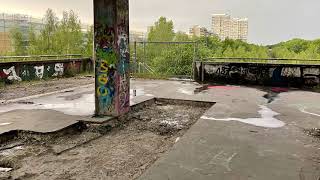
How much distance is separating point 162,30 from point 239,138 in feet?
175

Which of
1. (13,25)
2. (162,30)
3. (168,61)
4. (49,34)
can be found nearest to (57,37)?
(49,34)

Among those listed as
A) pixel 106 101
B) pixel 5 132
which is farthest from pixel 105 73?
pixel 5 132

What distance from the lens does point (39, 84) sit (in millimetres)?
13641

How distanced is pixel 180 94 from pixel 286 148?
6.00 metres

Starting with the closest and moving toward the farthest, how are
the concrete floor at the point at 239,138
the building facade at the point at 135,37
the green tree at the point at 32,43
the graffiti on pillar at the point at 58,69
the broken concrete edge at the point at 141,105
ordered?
the concrete floor at the point at 239,138
the broken concrete edge at the point at 141,105
the graffiti on pillar at the point at 58,69
the building facade at the point at 135,37
the green tree at the point at 32,43

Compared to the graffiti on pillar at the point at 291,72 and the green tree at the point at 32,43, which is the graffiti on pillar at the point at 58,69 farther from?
the green tree at the point at 32,43

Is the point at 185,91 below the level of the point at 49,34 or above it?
below

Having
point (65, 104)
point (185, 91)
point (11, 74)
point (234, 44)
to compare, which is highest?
point (234, 44)

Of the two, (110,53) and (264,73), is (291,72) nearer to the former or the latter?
(264,73)

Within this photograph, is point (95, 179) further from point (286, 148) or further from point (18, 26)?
point (18, 26)

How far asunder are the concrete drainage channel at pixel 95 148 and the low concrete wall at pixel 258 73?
6701 millimetres

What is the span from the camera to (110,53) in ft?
24.0

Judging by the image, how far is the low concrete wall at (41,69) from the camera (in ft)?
43.1

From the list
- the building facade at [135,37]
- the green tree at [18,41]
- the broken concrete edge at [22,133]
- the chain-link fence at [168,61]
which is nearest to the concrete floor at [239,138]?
the broken concrete edge at [22,133]
